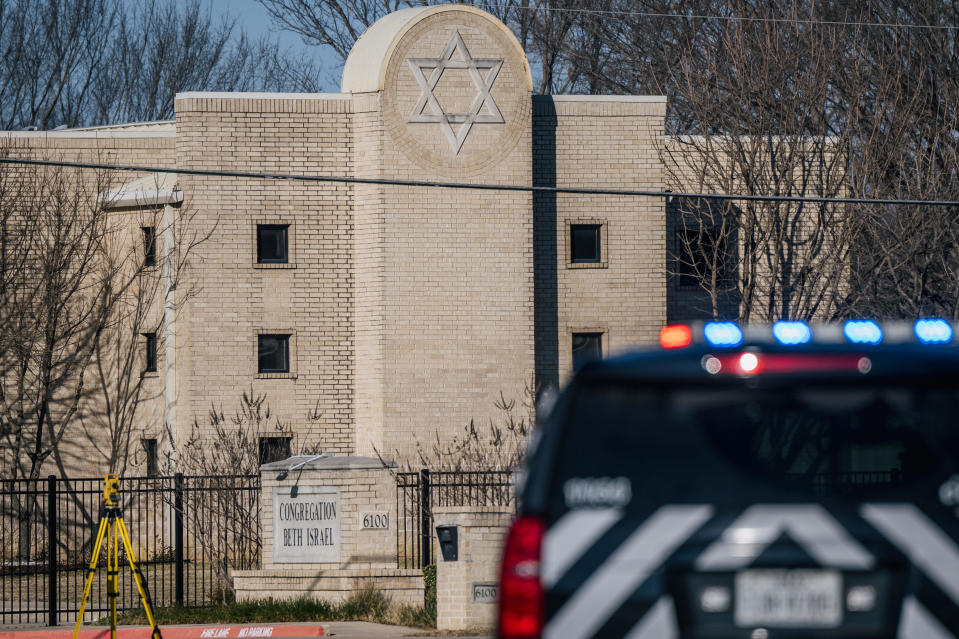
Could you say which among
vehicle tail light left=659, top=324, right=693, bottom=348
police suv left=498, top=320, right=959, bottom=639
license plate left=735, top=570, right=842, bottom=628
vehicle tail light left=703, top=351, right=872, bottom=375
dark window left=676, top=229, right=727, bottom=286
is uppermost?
dark window left=676, top=229, right=727, bottom=286

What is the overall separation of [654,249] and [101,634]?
13411mm

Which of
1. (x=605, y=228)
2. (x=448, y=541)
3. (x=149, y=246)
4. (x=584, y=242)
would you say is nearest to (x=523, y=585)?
(x=448, y=541)

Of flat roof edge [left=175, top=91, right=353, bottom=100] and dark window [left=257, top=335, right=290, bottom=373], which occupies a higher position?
flat roof edge [left=175, top=91, right=353, bottom=100]

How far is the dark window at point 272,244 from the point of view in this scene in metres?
25.1

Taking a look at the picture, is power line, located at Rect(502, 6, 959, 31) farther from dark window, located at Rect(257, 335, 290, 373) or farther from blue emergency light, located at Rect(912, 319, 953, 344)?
blue emergency light, located at Rect(912, 319, 953, 344)

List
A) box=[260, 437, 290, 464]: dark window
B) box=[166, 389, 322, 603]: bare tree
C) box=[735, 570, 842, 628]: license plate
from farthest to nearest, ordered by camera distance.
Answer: box=[260, 437, 290, 464]: dark window
box=[166, 389, 322, 603]: bare tree
box=[735, 570, 842, 628]: license plate

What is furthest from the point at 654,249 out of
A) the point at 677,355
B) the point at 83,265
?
the point at 677,355

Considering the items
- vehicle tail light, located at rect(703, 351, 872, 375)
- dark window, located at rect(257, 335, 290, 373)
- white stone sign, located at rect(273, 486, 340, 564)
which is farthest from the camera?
dark window, located at rect(257, 335, 290, 373)

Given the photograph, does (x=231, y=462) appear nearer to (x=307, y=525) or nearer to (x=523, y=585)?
(x=307, y=525)

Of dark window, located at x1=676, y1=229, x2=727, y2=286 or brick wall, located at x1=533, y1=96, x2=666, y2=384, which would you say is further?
dark window, located at x1=676, y1=229, x2=727, y2=286

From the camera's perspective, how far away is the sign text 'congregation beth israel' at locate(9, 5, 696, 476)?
2397 centimetres

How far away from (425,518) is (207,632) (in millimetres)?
4498

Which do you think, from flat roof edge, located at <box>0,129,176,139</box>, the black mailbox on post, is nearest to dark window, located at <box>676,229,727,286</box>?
flat roof edge, located at <box>0,129,176,139</box>

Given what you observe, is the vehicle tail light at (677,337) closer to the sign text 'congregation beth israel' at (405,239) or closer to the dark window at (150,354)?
the sign text 'congregation beth israel' at (405,239)
